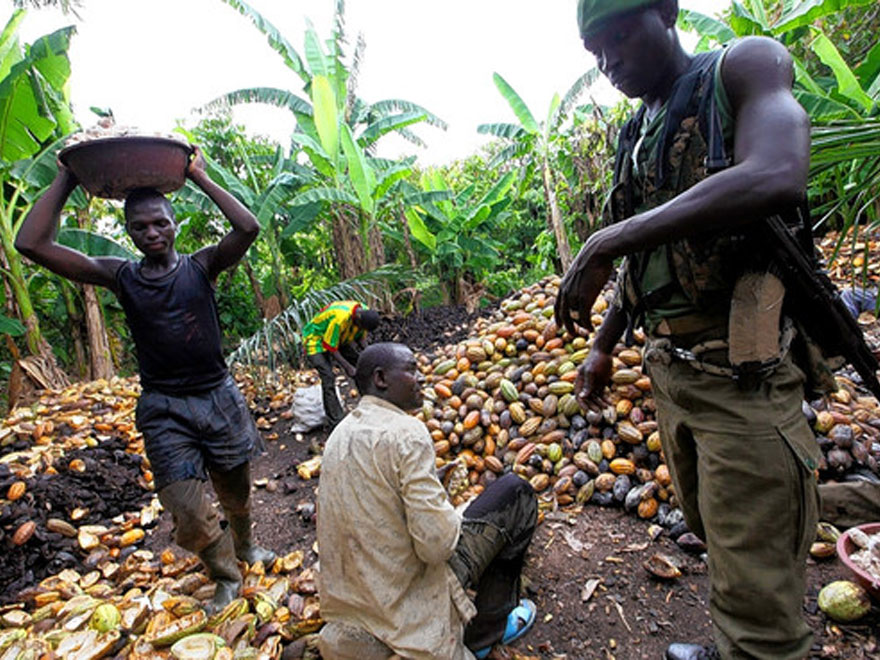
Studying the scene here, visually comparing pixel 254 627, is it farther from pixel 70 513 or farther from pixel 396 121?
pixel 396 121

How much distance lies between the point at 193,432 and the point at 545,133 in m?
7.06

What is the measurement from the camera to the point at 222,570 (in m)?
2.34

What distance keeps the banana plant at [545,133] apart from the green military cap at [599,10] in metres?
5.90

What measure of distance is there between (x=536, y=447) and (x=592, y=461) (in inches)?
15.1

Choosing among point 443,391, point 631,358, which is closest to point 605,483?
point 631,358

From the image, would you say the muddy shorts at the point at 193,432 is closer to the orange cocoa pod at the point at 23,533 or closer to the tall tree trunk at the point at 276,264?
the orange cocoa pod at the point at 23,533

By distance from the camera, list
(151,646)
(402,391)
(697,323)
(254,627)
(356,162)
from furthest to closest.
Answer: (356,162) → (254,627) → (151,646) → (402,391) → (697,323)

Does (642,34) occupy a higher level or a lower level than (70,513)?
higher

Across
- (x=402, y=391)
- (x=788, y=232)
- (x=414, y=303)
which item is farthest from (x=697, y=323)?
(x=414, y=303)

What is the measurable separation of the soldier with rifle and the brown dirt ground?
772 mm

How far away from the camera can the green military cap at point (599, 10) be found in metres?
1.10

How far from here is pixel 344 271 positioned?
8.30 m

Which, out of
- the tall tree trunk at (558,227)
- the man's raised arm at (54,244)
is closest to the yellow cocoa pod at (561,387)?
the man's raised arm at (54,244)

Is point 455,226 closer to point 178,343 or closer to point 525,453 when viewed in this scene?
point 525,453
